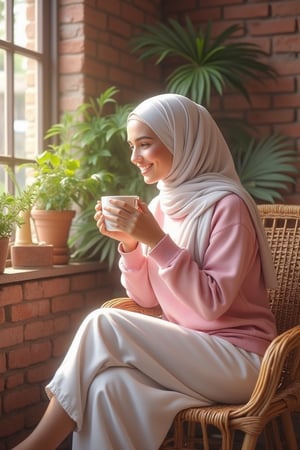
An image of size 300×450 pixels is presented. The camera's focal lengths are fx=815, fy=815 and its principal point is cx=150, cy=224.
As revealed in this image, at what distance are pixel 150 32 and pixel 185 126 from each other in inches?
57.6

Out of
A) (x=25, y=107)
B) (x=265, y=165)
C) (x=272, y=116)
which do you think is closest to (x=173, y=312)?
(x=265, y=165)

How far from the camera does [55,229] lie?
322cm

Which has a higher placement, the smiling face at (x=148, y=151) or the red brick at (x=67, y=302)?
the smiling face at (x=148, y=151)

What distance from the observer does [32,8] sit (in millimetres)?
3428

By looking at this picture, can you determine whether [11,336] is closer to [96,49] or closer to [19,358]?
[19,358]

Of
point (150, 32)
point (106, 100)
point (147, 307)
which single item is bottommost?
point (147, 307)

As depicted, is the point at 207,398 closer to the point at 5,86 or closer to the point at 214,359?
the point at 214,359

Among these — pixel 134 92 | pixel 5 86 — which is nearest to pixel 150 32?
pixel 134 92

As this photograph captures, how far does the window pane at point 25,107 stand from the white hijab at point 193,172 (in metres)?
0.98

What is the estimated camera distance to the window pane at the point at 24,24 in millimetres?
3332

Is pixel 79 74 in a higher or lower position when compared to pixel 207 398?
higher

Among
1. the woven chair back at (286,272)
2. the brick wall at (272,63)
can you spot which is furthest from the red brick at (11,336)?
the brick wall at (272,63)

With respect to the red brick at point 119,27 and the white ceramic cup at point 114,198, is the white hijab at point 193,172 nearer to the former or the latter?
the white ceramic cup at point 114,198

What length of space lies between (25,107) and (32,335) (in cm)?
97
